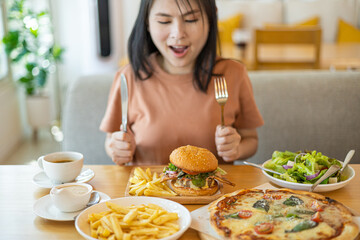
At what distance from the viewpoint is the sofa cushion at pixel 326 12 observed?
18.2 ft

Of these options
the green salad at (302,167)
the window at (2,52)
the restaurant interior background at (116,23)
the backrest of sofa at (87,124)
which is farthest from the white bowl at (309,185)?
the restaurant interior background at (116,23)

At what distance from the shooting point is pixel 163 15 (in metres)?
1.52

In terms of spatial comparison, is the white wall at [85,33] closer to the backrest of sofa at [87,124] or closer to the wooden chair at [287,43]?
the wooden chair at [287,43]

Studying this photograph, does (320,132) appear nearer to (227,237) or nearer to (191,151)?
(191,151)

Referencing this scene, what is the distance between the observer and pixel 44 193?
124cm

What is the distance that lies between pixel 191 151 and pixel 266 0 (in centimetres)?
512

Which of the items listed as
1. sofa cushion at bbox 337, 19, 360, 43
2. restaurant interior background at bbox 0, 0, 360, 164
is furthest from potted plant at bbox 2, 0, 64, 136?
sofa cushion at bbox 337, 19, 360, 43

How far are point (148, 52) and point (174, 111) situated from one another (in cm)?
29

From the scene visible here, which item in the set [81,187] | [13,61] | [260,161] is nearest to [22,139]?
[13,61]

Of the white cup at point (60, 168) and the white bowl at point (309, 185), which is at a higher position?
the white cup at point (60, 168)

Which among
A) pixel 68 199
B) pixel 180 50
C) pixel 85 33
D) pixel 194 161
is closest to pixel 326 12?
A: pixel 85 33

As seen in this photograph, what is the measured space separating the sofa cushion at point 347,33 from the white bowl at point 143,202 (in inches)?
191

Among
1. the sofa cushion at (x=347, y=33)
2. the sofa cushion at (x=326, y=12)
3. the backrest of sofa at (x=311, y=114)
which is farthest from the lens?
the sofa cushion at (x=326, y=12)

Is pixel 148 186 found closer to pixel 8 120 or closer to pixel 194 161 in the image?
pixel 194 161
